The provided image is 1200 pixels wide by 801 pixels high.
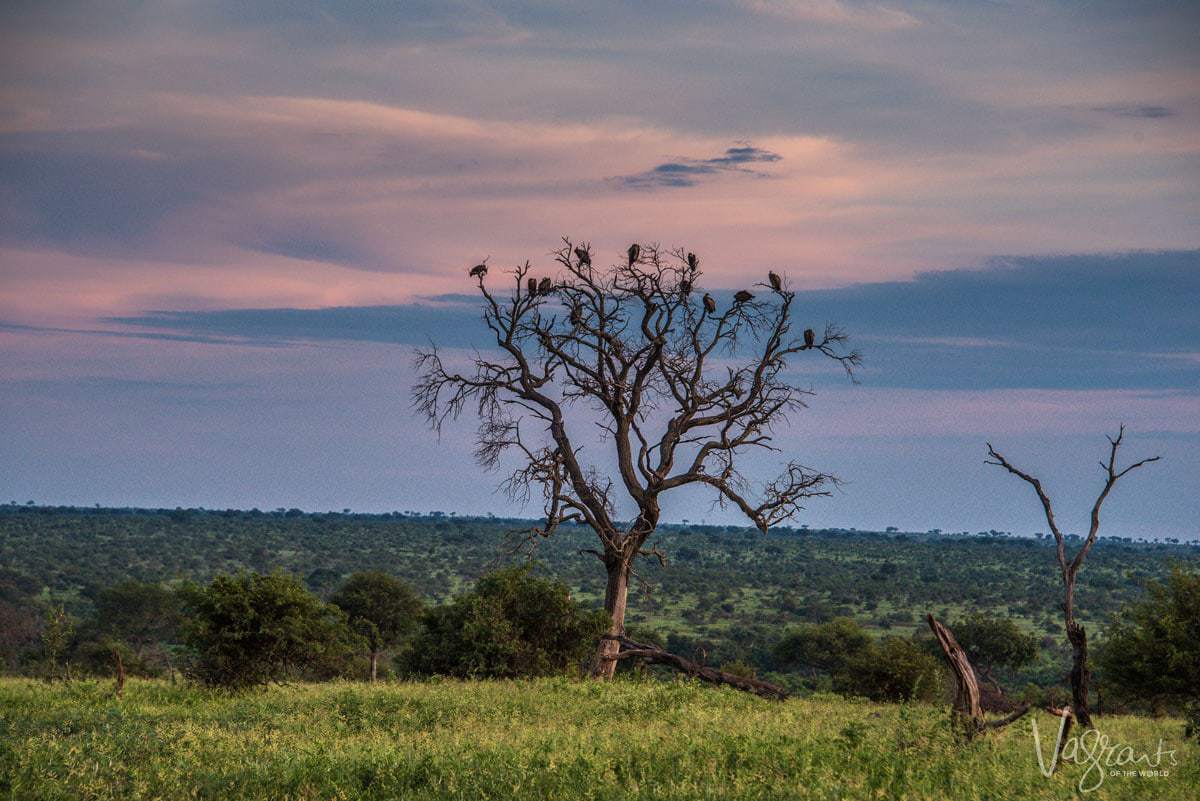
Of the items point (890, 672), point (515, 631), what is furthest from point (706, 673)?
point (890, 672)

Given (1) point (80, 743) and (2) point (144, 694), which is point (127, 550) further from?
(1) point (80, 743)

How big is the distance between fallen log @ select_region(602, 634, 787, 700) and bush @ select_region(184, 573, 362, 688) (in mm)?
6915

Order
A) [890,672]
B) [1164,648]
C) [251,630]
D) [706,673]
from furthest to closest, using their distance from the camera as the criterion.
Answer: [890,672], [706,673], [1164,648], [251,630]

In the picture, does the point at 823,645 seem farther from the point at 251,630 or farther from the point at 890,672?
the point at 251,630

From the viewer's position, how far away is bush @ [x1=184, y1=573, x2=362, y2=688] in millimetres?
25078

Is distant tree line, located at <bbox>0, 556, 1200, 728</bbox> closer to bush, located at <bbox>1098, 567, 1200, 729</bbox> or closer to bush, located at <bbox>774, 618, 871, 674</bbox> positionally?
bush, located at <bbox>1098, 567, 1200, 729</bbox>

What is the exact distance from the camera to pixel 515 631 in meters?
29.9

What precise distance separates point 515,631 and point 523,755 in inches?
635

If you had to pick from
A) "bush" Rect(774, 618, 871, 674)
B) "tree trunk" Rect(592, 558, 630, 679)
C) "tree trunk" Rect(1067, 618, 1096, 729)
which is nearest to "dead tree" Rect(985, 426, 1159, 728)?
"tree trunk" Rect(1067, 618, 1096, 729)

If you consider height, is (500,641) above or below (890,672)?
above

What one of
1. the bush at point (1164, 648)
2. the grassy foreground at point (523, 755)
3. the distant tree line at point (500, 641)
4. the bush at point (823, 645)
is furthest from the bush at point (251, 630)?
the bush at point (823, 645)

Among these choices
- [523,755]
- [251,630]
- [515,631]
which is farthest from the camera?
[515,631]

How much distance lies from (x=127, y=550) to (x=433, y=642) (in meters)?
105

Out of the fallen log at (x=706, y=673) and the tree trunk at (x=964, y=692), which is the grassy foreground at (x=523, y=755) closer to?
the tree trunk at (x=964, y=692)
